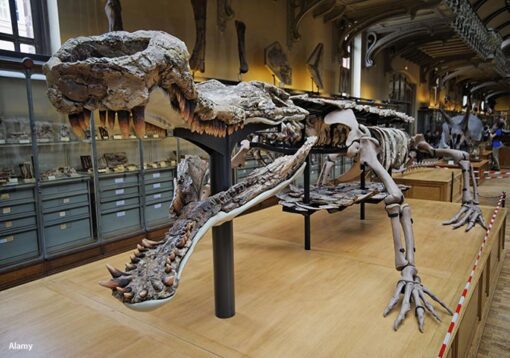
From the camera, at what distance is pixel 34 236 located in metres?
3.76

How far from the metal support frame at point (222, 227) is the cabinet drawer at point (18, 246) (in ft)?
8.81

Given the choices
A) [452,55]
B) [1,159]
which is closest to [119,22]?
[1,159]

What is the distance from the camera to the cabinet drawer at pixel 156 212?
4.84 m

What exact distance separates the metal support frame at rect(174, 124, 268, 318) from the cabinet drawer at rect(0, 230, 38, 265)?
2.68 metres

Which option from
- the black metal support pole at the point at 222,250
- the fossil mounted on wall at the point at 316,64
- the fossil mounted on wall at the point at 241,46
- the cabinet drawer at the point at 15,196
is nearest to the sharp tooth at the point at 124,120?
the black metal support pole at the point at 222,250

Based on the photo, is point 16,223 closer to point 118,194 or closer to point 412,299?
point 118,194

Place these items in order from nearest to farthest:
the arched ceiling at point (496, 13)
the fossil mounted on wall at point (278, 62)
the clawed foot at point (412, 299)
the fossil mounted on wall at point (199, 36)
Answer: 1. the clawed foot at point (412, 299)
2. the fossil mounted on wall at point (199, 36)
3. the fossil mounted on wall at point (278, 62)
4. the arched ceiling at point (496, 13)

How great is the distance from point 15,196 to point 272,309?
290 cm

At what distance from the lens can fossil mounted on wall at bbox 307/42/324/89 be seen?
7938mm

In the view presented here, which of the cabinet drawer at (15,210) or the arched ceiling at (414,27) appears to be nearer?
the cabinet drawer at (15,210)

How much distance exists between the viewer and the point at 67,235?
4.06 meters

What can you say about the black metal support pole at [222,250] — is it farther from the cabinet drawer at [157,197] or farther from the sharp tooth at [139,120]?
the cabinet drawer at [157,197]

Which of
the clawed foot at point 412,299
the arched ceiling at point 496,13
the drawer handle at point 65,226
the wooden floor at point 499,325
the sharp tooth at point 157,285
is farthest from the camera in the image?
the arched ceiling at point 496,13

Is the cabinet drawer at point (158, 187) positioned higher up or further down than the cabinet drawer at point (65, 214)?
higher up
